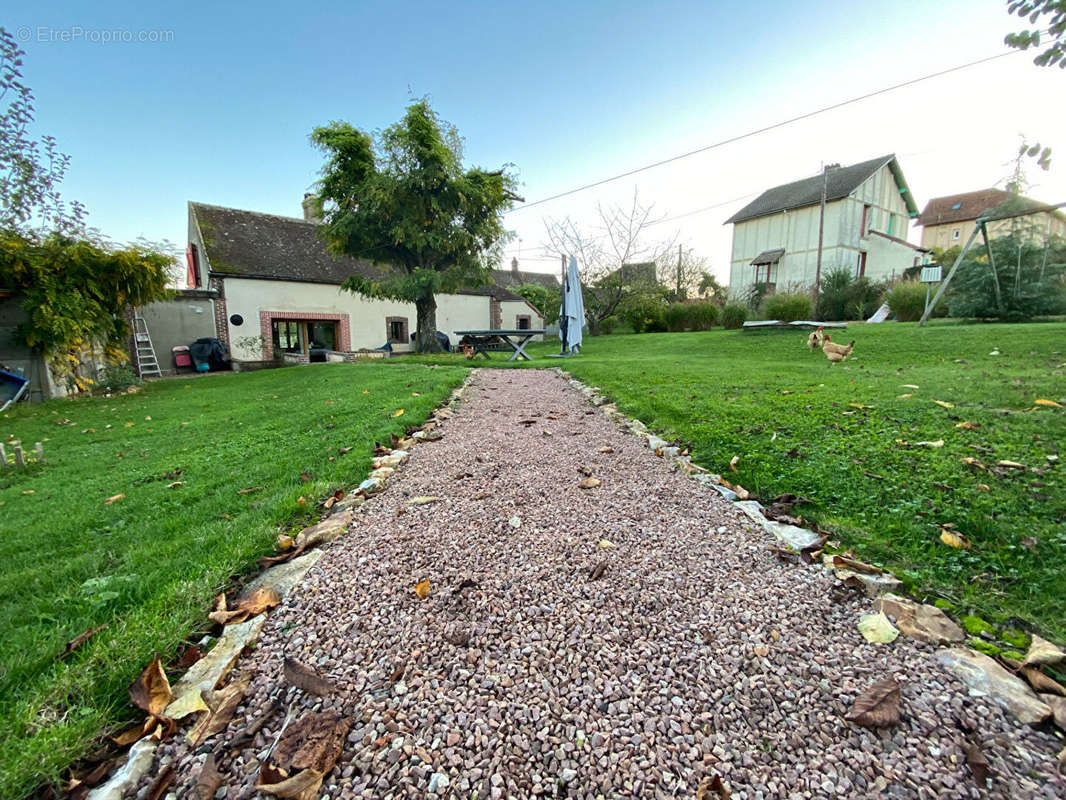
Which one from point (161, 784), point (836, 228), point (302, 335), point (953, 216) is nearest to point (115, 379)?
point (302, 335)

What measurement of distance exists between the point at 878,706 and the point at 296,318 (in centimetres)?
1884

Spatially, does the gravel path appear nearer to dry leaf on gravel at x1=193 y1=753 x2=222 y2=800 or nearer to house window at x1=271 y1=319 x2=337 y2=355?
dry leaf on gravel at x1=193 y1=753 x2=222 y2=800

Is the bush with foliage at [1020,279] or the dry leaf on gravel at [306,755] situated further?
the bush with foliage at [1020,279]

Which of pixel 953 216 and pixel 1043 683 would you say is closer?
pixel 1043 683

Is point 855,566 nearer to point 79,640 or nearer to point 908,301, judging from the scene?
point 79,640

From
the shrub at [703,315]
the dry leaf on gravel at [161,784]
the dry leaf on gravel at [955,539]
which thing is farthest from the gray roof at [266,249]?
the dry leaf on gravel at [955,539]

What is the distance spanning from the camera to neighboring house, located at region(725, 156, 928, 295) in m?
23.5

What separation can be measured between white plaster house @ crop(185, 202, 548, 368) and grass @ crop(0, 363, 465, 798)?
1004cm

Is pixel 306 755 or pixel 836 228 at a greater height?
pixel 836 228

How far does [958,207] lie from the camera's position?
31594 mm

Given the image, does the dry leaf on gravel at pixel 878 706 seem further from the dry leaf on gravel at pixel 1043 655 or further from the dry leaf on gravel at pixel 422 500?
the dry leaf on gravel at pixel 422 500

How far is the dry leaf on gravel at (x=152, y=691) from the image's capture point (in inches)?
44.9

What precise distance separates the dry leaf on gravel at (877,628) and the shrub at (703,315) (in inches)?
Result: 730

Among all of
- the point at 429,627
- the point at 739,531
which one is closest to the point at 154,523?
the point at 429,627
